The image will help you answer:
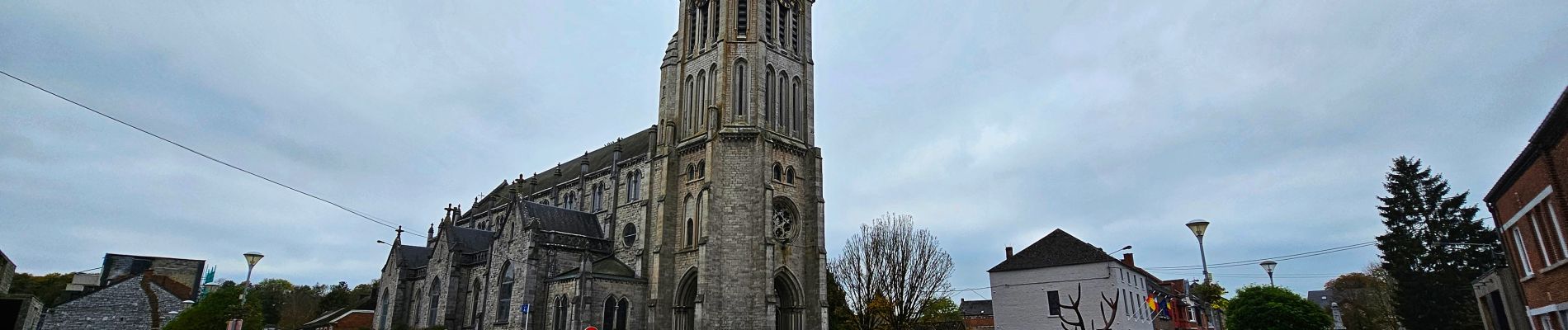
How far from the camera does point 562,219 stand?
39.5 metres

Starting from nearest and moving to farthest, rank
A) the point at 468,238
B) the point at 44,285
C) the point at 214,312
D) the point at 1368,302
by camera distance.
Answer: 1. the point at 214,312
2. the point at 468,238
3. the point at 44,285
4. the point at 1368,302

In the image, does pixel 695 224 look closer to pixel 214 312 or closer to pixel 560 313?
pixel 560 313

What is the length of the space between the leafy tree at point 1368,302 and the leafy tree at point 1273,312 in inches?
301

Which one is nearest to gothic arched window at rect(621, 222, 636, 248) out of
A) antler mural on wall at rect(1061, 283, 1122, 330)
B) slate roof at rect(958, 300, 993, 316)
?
antler mural on wall at rect(1061, 283, 1122, 330)

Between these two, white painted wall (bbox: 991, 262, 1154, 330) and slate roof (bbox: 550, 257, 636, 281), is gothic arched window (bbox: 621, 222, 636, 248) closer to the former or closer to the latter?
slate roof (bbox: 550, 257, 636, 281)

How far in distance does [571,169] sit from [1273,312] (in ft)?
139

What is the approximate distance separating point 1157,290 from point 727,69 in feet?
108

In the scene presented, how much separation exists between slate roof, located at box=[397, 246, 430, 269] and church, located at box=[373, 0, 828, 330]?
4.53 meters

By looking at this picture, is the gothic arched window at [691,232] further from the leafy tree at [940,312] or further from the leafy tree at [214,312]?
the leafy tree at [214,312]

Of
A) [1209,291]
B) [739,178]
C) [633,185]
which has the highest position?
[633,185]

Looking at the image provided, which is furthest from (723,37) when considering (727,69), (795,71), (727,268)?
(727,268)

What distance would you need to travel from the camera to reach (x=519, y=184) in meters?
51.8

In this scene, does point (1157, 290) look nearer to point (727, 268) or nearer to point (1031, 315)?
point (1031, 315)

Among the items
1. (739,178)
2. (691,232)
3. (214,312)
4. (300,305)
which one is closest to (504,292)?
(691,232)
